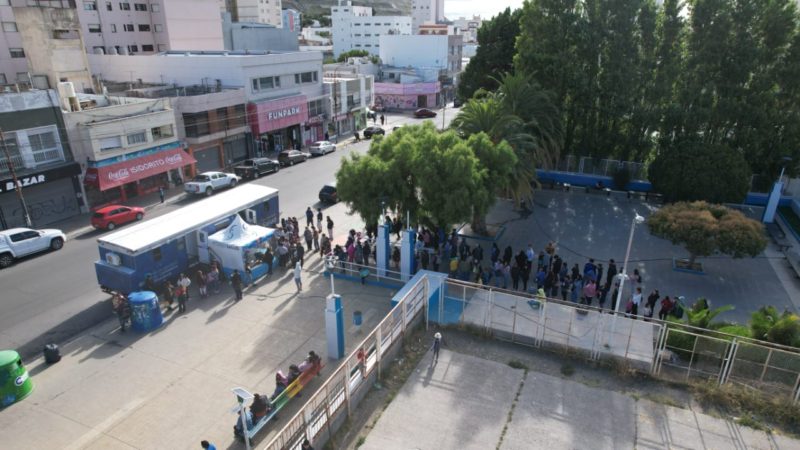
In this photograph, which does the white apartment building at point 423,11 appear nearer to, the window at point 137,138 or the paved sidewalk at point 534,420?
the window at point 137,138

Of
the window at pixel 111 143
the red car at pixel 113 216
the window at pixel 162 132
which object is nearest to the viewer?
the red car at pixel 113 216

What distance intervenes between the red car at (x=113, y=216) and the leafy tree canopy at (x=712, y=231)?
91.5 ft

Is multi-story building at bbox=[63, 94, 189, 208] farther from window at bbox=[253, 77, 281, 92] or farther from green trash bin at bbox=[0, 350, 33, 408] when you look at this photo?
green trash bin at bbox=[0, 350, 33, 408]

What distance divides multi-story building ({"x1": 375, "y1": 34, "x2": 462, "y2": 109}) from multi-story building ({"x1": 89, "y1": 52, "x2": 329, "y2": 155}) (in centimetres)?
2424

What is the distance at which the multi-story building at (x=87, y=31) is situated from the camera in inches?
1378

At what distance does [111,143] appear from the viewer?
1283 inches

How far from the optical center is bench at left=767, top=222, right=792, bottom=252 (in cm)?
2656

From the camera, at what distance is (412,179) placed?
74.8 ft

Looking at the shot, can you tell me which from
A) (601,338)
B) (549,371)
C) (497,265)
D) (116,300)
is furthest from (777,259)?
(116,300)

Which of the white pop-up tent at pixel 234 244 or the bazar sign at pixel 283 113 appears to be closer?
the white pop-up tent at pixel 234 244

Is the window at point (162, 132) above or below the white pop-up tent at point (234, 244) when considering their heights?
above

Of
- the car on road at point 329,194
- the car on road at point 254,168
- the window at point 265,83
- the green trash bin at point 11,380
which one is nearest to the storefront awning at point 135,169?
the car on road at point 254,168

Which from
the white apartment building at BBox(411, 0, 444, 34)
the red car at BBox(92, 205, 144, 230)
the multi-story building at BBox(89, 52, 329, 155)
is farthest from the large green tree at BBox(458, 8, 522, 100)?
the white apartment building at BBox(411, 0, 444, 34)

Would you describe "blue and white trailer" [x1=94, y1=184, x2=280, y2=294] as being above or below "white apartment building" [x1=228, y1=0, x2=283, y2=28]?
below
